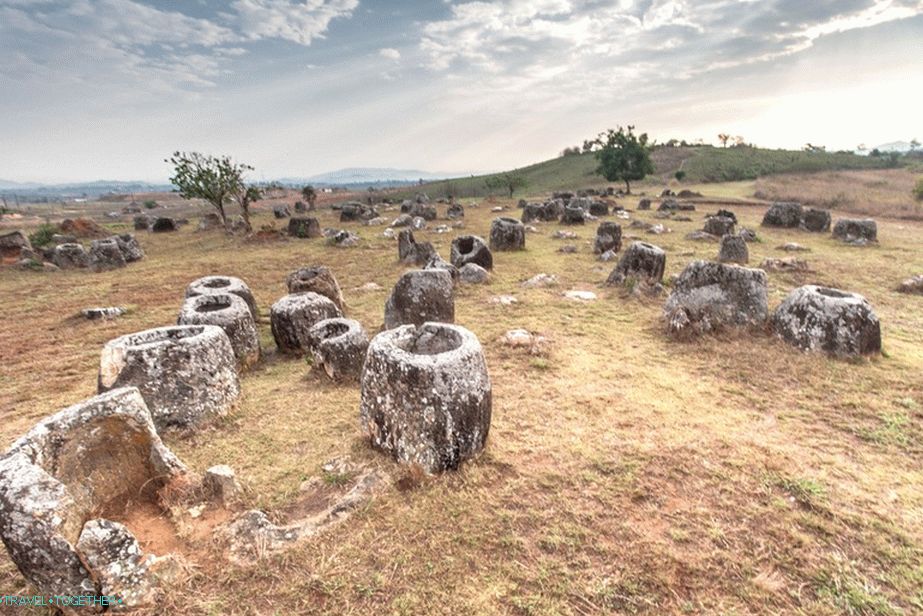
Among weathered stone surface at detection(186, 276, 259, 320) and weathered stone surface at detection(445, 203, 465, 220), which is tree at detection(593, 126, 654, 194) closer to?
weathered stone surface at detection(445, 203, 465, 220)

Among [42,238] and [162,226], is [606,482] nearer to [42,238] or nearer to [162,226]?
[42,238]

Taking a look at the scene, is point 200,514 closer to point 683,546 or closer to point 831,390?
point 683,546

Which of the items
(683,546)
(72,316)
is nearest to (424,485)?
(683,546)

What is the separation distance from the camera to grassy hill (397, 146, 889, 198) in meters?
60.4

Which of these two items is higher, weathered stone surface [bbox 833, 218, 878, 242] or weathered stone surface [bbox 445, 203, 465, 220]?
weathered stone surface [bbox 445, 203, 465, 220]

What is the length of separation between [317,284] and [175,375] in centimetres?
568

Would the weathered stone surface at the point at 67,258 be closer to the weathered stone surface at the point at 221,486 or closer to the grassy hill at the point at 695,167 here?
the weathered stone surface at the point at 221,486

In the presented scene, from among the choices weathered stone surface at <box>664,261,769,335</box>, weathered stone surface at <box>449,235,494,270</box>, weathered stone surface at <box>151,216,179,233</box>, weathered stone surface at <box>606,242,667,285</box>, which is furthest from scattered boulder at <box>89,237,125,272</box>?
weathered stone surface at <box>664,261,769,335</box>

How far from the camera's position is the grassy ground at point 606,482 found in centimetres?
351

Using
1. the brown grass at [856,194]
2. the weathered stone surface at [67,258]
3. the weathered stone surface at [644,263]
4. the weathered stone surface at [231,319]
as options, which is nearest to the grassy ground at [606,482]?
the weathered stone surface at [231,319]

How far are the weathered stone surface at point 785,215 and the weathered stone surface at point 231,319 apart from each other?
85.9 feet

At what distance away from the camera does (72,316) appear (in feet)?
38.7

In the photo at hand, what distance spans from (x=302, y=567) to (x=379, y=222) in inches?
1122

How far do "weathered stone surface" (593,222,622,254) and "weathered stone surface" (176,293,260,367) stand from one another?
1363 centimetres
